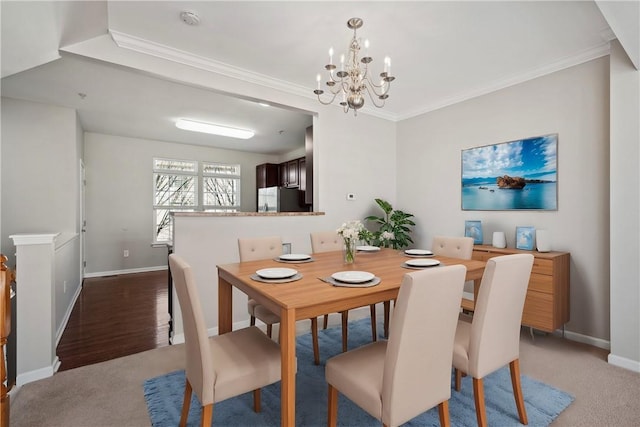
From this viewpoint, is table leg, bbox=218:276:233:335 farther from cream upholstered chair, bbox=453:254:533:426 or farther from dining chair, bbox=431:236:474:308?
dining chair, bbox=431:236:474:308

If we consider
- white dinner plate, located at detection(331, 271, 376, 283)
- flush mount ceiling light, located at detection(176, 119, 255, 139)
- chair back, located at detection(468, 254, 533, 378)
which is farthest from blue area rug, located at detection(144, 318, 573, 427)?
flush mount ceiling light, located at detection(176, 119, 255, 139)

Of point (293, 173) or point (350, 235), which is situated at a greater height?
point (293, 173)

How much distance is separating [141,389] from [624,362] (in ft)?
11.7

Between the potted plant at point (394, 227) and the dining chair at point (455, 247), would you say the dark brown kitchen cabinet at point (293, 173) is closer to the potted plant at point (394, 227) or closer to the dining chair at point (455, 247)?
the potted plant at point (394, 227)

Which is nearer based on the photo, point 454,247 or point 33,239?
point 33,239

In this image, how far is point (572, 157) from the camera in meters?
2.87

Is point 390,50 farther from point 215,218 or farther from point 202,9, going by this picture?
point 215,218

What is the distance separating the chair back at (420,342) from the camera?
118 cm

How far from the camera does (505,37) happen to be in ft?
8.28

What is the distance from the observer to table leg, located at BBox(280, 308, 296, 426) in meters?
1.26

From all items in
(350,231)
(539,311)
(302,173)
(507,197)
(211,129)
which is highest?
(211,129)

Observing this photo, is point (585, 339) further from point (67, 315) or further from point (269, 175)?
point (269, 175)

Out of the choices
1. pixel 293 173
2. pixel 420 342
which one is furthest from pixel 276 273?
pixel 293 173

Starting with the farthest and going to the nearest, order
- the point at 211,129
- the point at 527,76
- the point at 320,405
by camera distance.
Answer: the point at 211,129 < the point at 527,76 < the point at 320,405
